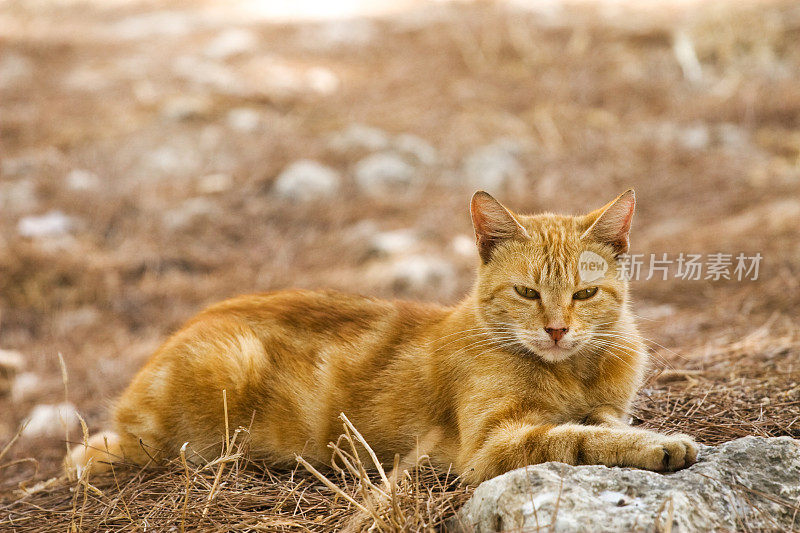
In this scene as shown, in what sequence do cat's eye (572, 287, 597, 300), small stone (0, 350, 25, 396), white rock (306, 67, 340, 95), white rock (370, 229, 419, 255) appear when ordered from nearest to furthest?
cat's eye (572, 287, 597, 300) < small stone (0, 350, 25, 396) < white rock (370, 229, 419, 255) < white rock (306, 67, 340, 95)

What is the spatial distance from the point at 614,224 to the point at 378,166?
180 inches

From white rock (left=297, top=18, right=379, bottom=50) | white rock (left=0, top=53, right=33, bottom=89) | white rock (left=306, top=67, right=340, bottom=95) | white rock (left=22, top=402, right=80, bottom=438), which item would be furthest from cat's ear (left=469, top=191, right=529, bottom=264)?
white rock (left=0, top=53, right=33, bottom=89)

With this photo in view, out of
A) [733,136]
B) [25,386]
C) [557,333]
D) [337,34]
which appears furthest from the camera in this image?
[337,34]

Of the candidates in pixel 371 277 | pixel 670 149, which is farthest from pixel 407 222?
pixel 670 149

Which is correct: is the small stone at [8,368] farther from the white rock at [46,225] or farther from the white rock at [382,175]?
the white rock at [382,175]

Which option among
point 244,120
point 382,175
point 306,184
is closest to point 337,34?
point 244,120

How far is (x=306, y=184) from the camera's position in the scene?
6.91m

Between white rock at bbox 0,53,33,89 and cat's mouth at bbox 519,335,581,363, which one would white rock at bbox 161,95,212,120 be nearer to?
white rock at bbox 0,53,33,89

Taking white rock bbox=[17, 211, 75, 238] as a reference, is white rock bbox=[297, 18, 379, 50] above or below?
above

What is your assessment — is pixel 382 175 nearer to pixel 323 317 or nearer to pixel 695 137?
pixel 695 137

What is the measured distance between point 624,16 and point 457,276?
19.2 ft

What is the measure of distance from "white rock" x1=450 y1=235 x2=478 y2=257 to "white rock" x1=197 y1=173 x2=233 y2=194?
7.83 ft

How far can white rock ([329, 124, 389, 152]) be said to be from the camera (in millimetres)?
7441

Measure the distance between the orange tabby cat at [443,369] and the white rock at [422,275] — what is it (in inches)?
89.7
